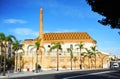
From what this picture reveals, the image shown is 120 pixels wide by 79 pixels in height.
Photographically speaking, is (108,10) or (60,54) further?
(60,54)

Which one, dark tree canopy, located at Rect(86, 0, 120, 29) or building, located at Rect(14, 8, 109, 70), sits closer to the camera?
dark tree canopy, located at Rect(86, 0, 120, 29)

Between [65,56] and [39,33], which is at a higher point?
[39,33]

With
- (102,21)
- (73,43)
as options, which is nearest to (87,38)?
(73,43)

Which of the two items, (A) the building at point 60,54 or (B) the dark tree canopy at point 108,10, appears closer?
(B) the dark tree canopy at point 108,10

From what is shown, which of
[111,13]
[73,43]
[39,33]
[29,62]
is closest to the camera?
[111,13]

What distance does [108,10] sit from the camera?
1669cm

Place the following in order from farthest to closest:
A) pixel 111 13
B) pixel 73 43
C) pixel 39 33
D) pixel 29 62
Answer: pixel 73 43 < pixel 39 33 < pixel 29 62 < pixel 111 13

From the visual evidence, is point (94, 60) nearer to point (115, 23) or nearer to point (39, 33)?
point (39, 33)

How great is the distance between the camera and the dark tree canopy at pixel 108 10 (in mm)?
16281

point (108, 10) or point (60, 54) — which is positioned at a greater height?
point (108, 10)

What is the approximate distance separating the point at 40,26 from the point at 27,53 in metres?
10.3

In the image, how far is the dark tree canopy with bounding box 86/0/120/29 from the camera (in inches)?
641

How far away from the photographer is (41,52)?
121 m

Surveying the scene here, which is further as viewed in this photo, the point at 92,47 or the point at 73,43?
the point at 73,43
